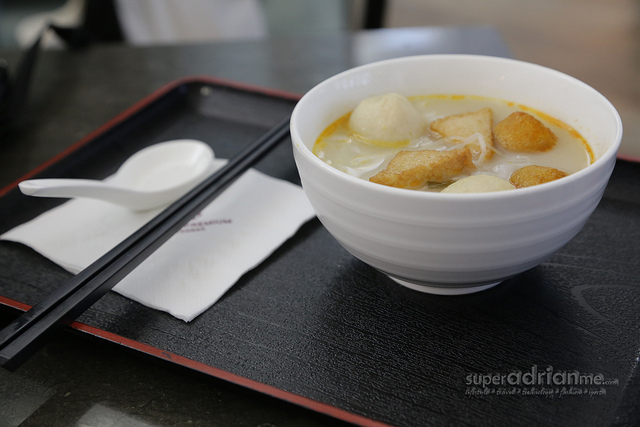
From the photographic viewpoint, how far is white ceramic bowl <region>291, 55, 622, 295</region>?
1.89 feet

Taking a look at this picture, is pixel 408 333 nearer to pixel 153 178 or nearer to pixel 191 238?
pixel 191 238

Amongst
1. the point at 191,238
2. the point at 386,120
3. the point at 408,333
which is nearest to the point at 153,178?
the point at 191,238

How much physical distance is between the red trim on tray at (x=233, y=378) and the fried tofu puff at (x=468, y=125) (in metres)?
0.40

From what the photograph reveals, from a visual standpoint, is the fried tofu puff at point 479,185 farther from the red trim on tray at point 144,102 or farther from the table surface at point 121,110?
the red trim on tray at point 144,102

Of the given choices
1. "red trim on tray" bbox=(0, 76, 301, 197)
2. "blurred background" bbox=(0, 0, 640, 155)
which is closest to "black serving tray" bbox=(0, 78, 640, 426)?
"red trim on tray" bbox=(0, 76, 301, 197)

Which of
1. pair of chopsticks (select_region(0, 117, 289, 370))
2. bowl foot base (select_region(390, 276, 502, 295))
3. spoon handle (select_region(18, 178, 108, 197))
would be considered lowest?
bowl foot base (select_region(390, 276, 502, 295))

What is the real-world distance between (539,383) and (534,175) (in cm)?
24

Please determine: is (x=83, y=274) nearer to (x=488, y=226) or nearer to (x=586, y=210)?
(x=488, y=226)

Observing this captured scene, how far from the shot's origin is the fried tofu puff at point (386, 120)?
0.80 metres

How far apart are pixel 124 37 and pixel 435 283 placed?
2.03 metres

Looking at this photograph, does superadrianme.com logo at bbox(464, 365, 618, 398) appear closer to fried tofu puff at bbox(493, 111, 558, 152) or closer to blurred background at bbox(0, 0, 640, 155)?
fried tofu puff at bbox(493, 111, 558, 152)

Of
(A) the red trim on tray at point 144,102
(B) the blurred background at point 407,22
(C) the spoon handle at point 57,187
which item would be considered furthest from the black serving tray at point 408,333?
(B) the blurred background at point 407,22

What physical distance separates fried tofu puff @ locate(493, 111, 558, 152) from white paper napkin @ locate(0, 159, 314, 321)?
0.32m

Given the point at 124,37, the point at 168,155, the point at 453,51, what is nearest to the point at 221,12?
the point at 124,37
